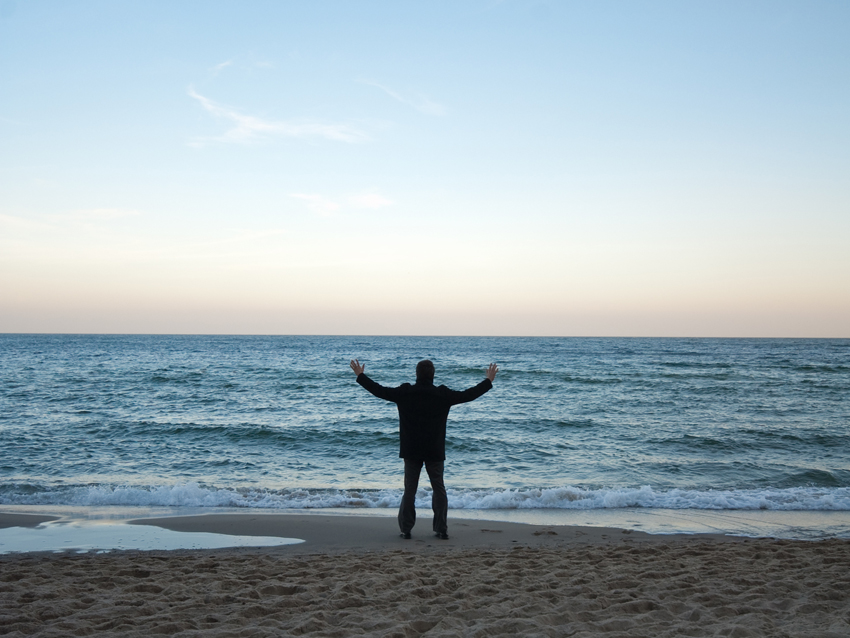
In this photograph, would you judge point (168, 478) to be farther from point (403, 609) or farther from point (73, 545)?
point (403, 609)

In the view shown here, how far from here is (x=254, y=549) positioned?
6121 mm

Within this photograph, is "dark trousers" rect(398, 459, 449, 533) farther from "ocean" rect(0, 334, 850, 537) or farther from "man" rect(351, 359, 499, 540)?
"ocean" rect(0, 334, 850, 537)

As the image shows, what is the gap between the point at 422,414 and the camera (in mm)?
6242

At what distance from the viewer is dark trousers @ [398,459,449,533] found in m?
6.39

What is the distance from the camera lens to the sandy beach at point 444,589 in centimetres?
371

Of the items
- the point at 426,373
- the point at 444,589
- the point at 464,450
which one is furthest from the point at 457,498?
the point at 444,589

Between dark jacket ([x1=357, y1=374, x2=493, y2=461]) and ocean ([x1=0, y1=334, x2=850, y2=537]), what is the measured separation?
91.8 inches

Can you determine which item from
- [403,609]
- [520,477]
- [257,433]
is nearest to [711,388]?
[520,477]

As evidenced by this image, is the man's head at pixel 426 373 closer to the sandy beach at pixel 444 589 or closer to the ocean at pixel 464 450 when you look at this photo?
the sandy beach at pixel 444 589

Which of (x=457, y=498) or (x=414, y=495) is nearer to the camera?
(x=414, y=495)

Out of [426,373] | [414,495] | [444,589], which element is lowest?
[444,589]

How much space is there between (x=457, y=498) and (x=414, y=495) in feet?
8.22

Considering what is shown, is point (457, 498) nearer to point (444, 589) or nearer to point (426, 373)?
point (426, 373)

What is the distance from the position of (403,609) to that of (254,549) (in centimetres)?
273
